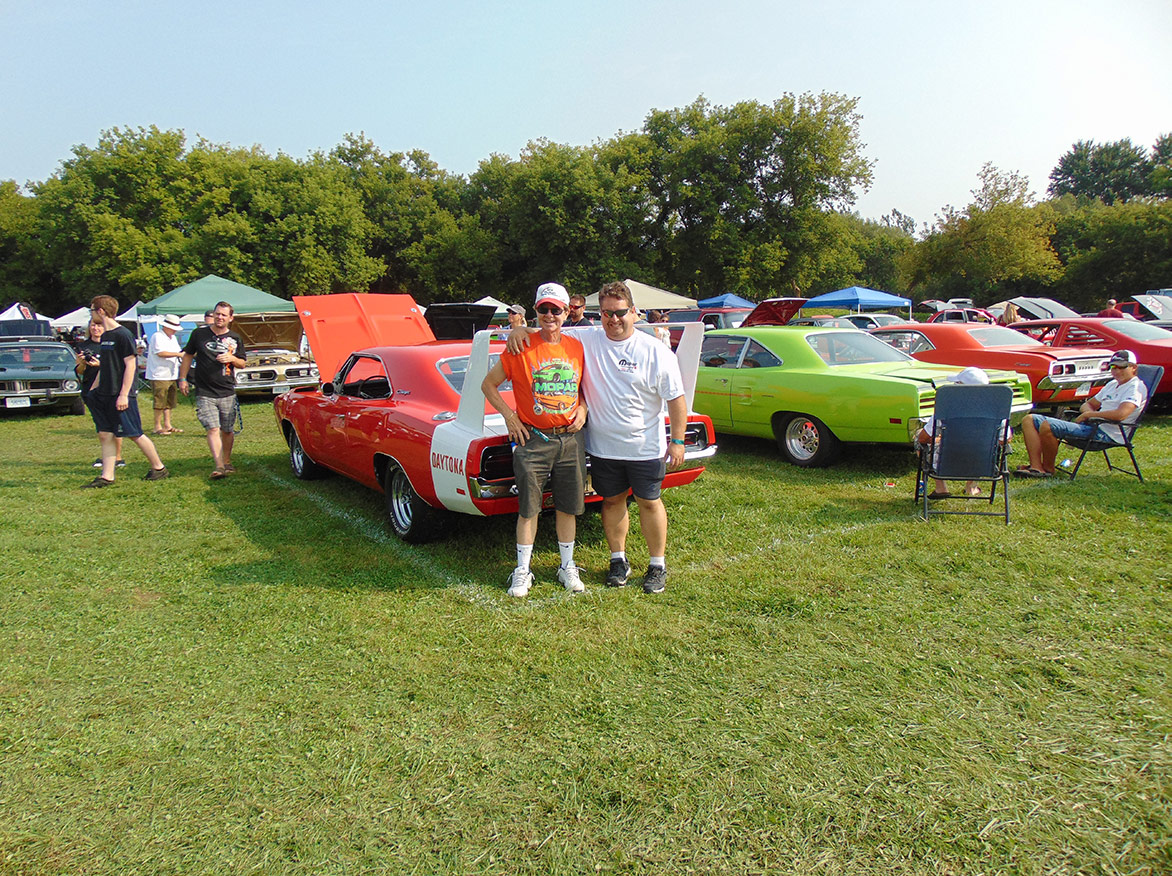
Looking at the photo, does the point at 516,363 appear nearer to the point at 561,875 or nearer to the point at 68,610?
the point at 561,875

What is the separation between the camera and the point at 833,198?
1363 inches

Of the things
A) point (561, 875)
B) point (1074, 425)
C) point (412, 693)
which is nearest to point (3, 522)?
point (412, 693)

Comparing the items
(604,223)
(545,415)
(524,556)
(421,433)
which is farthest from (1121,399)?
(604,223)

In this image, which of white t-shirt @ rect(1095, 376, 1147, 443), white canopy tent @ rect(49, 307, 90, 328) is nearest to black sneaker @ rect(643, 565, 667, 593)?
white t-shirt @ rect(1095, 376, 1147, 443)

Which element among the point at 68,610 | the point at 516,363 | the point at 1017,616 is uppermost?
the point at 516,363

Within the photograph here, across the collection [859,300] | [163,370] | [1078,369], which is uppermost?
[859,300]

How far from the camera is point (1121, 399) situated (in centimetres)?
623

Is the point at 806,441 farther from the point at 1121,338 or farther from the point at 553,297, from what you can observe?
the point at 1121,338

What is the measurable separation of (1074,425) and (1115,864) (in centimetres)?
535

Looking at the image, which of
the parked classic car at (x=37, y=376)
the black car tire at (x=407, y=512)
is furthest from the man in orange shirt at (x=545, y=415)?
the parked classic car at (x=37, y=376)

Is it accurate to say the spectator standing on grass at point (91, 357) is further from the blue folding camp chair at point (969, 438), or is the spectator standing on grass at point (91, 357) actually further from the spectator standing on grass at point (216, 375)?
the blue folding camp chair at point (969, 438)

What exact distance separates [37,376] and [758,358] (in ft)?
40.7

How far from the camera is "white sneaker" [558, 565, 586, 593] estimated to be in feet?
14.0

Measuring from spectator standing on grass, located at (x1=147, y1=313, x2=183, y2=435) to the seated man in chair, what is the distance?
1114 centimetres
